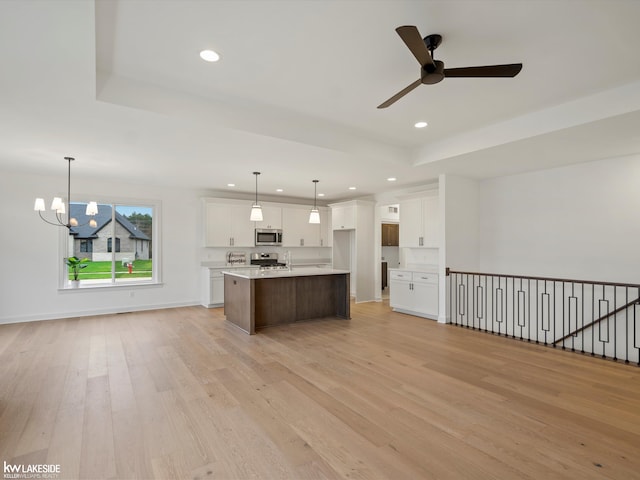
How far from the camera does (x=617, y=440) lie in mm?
2297

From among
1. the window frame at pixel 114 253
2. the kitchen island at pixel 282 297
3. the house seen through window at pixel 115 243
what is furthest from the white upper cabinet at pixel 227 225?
the kitchen island at pixel 282 297

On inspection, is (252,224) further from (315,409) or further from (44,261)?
(315,409)

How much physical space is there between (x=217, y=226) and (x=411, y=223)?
4283 millimetres

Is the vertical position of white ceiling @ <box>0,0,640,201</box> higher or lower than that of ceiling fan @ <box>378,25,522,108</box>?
higher

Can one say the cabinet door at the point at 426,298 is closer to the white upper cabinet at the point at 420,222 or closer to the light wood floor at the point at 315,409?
the white upper cabinet at the point at 420,222

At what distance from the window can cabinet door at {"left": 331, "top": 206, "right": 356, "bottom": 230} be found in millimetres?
4268

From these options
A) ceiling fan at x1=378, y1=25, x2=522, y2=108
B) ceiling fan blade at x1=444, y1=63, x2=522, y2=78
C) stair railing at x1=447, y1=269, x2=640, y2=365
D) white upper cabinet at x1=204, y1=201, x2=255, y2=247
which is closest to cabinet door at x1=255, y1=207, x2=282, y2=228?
white upper cabinet at x1=204, y1=201, x2=255, y2=247

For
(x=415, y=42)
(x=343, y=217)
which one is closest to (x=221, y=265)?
(x=343, y=217)

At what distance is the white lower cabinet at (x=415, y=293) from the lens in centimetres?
602

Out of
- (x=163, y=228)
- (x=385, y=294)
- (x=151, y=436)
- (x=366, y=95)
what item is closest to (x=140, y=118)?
(x=366, y=95)

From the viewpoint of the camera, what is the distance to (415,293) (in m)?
6.36

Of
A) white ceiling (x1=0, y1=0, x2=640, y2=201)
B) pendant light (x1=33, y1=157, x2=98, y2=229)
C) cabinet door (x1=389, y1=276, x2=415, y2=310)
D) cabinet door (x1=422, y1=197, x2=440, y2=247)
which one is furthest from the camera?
cabinet door (x1=389, y1=276, x2=415, y2=310)

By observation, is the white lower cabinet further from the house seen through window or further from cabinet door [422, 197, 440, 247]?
the house seen through window

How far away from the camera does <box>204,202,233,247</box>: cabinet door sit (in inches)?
290
